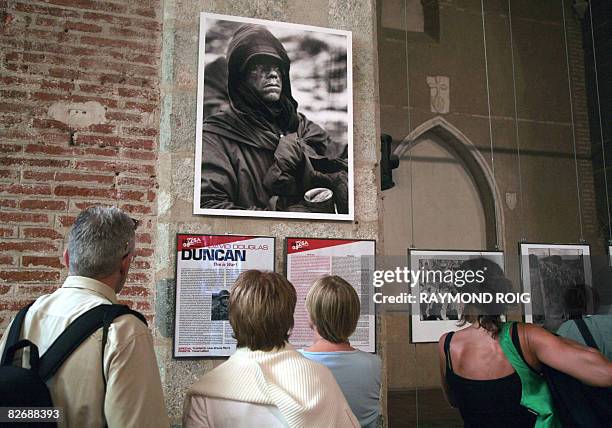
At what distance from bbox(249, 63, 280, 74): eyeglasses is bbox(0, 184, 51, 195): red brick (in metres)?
1.30

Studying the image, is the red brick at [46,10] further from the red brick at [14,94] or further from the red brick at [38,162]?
the red brick at [38,162]

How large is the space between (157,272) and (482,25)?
2.87 m

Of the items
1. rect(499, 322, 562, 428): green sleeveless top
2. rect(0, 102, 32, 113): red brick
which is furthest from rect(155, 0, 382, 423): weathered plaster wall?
rect(499, 322, 562, 428): green sleeveless top

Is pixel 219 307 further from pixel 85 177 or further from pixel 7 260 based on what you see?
pixel 7 260

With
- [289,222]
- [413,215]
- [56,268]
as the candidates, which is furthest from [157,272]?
[413,215]

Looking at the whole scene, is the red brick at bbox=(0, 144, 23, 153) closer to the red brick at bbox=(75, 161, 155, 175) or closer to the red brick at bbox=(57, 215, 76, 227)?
the red brick at bbox=(75, 161, 155, 175)

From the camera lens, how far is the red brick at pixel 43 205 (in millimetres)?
3076

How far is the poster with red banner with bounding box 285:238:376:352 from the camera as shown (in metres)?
3.29

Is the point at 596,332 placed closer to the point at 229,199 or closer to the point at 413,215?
the point at 413,215

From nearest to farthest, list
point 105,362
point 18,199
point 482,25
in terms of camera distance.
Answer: point 105,362
point 18,199
point 482,25

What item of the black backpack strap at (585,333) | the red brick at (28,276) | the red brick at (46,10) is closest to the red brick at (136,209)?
the red brick at (28,276)

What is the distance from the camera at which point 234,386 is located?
1595 millimetres

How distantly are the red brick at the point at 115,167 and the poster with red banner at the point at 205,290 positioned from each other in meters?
0.44

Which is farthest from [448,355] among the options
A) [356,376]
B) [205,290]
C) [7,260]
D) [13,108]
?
[13,108]
